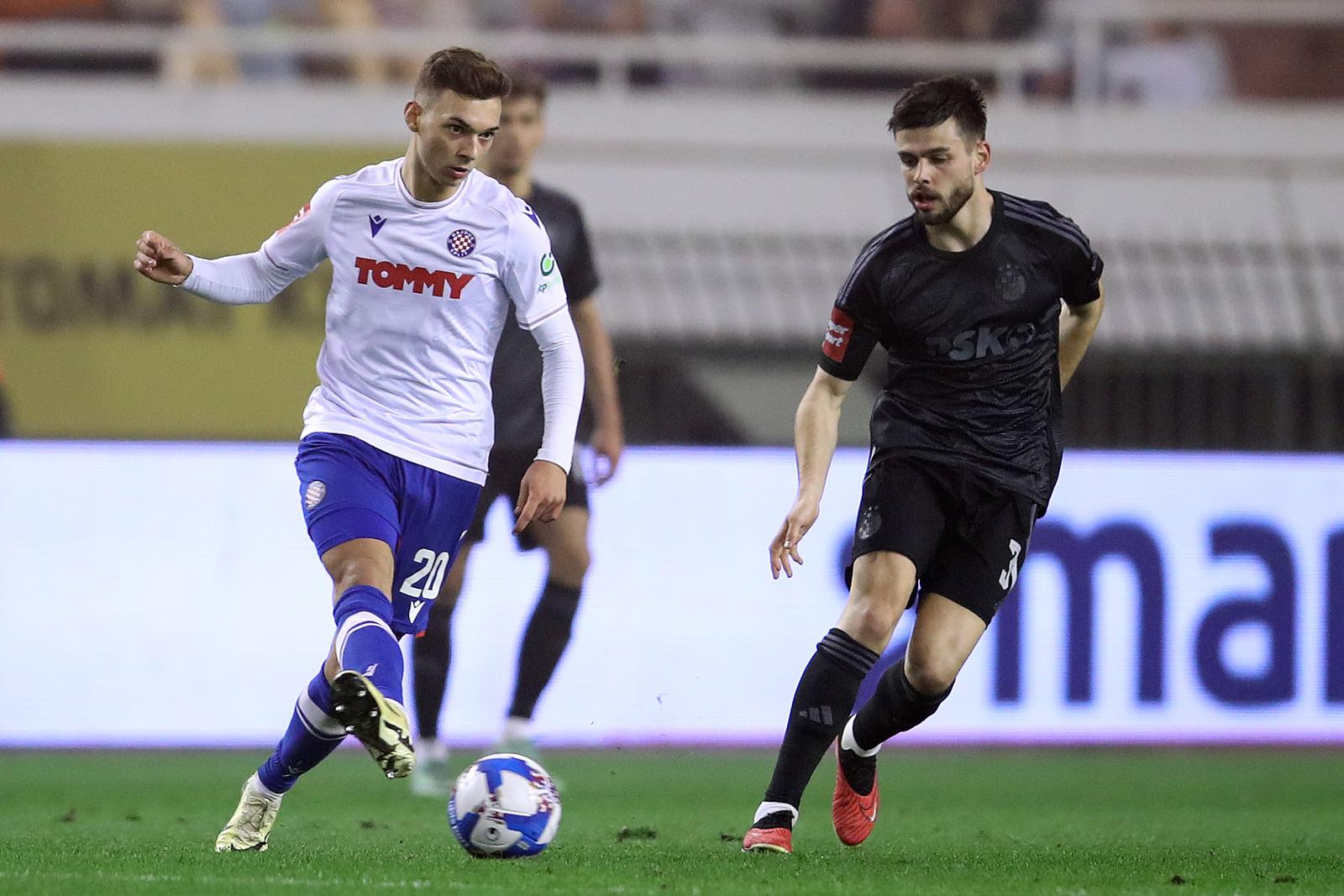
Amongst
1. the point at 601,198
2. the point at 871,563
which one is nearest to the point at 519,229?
the point at 871,563

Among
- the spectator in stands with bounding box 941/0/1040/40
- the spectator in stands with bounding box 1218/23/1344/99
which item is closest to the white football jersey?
the spectator in stands with bounding box 941/0/1040/40

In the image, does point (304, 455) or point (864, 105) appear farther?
point (864, 105)

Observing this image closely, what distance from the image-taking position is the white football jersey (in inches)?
200

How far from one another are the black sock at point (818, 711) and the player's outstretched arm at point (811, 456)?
0.26 metres

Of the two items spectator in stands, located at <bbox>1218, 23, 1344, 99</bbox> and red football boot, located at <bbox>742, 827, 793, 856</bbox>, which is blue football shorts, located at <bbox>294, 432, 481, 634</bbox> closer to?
red football boot, located at <bbox>742, 827, 793, 856</bbox>

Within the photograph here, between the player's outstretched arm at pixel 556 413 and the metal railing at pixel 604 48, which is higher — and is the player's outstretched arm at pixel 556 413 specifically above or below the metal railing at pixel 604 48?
below

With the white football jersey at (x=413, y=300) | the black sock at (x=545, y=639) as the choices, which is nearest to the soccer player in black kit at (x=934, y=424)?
the white football jersey at (x=413, y=300)

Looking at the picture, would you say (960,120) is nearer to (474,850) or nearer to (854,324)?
(854,324)

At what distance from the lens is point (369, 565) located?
4.82m

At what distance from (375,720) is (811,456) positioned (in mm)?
1434

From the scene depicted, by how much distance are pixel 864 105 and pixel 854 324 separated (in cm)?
809

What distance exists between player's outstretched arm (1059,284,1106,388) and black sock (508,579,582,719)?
222cm

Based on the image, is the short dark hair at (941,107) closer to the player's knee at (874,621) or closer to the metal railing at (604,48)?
the player's knee at (874,621)

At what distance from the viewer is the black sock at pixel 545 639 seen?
23.6 feet
